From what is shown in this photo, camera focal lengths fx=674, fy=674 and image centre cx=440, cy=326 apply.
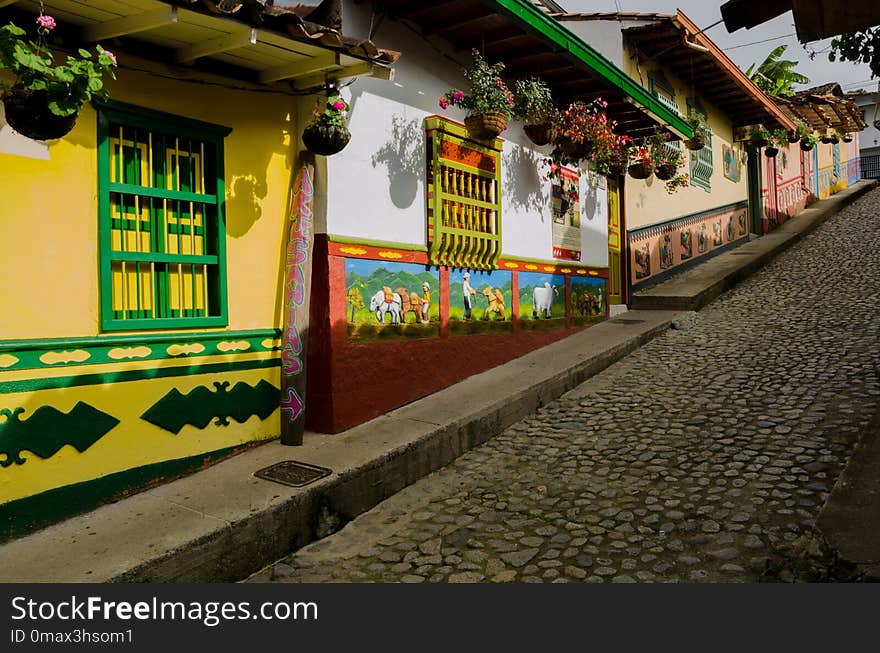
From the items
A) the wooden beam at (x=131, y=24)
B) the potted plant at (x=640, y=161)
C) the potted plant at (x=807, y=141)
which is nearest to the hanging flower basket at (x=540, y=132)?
the potted plant at (x=640, y=161)

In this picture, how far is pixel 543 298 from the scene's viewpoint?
8.65 metres

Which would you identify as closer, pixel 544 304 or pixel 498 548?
pixel 498 548

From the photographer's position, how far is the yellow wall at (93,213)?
4.00 m

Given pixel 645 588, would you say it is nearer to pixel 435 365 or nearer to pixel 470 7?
pixel 435 365

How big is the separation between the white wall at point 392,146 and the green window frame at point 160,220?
0.99 metres

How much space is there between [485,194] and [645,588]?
5.00m

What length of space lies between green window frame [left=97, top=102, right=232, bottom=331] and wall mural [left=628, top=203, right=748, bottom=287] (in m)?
8.45

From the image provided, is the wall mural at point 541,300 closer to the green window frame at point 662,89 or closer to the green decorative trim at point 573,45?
the green decorative trim at point 573,45

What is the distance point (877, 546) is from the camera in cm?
338

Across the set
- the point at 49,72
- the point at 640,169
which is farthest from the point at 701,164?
the point at 49,72

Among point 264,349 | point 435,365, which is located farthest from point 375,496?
point 435,365

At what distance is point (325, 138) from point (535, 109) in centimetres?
325

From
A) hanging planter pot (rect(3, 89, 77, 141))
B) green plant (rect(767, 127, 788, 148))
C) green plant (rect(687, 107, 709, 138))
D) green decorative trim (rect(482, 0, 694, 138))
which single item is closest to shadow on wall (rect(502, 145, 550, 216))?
green decorative trim (rect(482, 0, 694, 138))

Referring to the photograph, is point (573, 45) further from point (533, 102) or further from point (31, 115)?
point (31, 115)
